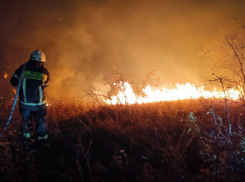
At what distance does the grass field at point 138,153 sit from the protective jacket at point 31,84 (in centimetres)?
78

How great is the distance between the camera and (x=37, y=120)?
376cm

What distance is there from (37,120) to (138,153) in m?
2.63

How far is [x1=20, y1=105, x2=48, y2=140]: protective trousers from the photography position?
352cm

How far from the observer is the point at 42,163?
2.91 m

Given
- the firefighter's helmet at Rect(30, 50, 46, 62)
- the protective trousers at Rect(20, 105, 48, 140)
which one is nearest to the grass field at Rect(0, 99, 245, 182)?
the protective trousers at Rect(20, 105, 48, 140)

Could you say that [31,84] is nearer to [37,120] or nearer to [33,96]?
[33,96]

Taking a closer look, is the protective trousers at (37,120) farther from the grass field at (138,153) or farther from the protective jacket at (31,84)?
the grass field at (138,153)

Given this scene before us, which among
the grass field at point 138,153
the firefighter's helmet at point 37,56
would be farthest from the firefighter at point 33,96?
the grass field at point 138,153

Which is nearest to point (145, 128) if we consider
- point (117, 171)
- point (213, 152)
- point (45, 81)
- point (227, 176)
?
point (117, 171)

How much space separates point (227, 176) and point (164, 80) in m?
21.5

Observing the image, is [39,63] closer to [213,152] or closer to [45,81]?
[45,81]

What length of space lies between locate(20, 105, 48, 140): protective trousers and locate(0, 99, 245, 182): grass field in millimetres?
253

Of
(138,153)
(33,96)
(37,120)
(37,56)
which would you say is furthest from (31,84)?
(138,153)

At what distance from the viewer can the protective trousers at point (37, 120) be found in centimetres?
352
